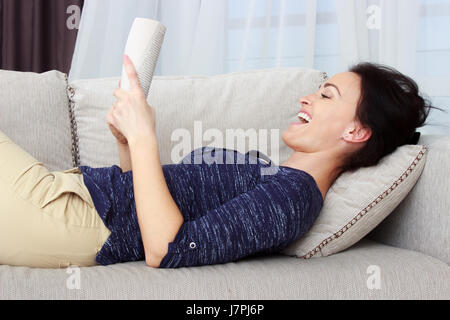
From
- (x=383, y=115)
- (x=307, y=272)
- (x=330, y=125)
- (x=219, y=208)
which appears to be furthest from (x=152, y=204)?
(x=383, y=115)

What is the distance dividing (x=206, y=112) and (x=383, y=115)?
0.55 metres

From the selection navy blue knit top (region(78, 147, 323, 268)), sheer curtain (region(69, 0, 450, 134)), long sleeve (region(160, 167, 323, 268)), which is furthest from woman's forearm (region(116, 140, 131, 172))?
sheer curtain (region(69, 0, 450, 134))

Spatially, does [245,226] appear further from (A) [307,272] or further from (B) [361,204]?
(B) [361,204]

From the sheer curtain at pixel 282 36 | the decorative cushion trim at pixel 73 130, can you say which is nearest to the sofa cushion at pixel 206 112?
the decorative cushion trim at pixel 73 130

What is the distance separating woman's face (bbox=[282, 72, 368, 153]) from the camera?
1.28 metres

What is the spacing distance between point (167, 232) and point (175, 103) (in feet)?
2.07

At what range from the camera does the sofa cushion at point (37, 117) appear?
1483mm

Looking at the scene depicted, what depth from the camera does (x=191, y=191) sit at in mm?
1198

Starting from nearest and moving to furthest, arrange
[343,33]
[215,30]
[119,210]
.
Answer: [119,210]
[343,33]
[215,30]

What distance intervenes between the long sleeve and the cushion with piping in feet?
0.33

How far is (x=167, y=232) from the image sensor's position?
3.41ft

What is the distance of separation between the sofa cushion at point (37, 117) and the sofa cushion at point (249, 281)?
0.52 meters
